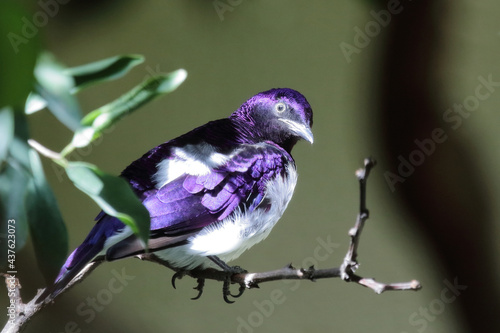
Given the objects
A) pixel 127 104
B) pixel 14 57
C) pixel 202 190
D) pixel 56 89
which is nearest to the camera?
pixel 14 57

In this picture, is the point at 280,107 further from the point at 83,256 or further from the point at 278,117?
the point at 83,256

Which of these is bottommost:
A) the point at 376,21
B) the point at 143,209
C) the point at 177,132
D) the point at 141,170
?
the point at 177,132

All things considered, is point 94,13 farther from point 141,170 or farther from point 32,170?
point 32,170

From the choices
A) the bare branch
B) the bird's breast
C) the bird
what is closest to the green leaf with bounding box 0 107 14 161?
the bare branch

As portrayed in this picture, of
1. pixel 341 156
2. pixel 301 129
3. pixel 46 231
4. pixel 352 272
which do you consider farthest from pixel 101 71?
pixel 341 156

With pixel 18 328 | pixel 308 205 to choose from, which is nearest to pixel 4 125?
pixel 18 328

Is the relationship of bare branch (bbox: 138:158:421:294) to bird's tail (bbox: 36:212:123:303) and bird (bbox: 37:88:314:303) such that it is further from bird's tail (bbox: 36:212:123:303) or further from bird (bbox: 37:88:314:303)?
bird's tail (bbox: 36:212:123:303)
